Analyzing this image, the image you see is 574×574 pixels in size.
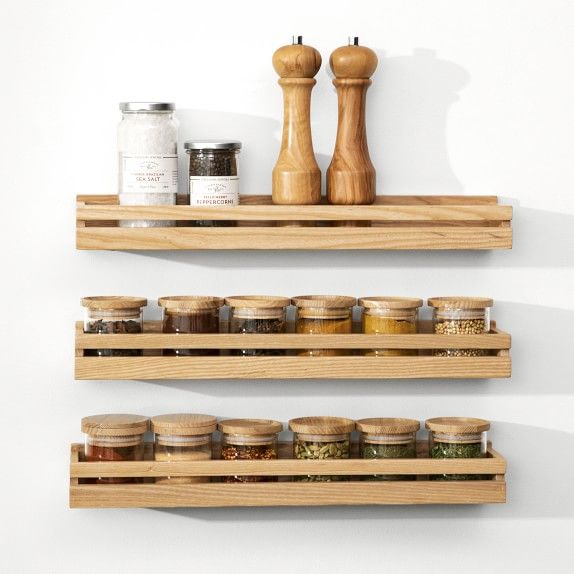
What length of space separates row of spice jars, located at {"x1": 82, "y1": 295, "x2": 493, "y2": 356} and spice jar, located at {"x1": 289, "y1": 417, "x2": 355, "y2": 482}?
0.37 feet

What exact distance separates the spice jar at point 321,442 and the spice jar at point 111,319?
0.28 m

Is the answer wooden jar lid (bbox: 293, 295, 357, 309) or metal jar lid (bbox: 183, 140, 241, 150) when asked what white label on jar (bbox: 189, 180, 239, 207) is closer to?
metal jar lid (bbox: 183, 140, 241, 150)

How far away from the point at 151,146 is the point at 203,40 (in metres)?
0.23

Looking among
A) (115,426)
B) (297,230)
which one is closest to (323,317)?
(297,230)

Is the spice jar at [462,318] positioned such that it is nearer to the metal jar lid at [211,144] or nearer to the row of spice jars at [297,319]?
the row of spice jars at [297,319]

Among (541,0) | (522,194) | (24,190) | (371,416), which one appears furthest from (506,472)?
(24,190)

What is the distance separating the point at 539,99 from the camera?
183cm

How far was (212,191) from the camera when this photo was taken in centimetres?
169

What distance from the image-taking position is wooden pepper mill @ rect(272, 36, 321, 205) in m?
1.71

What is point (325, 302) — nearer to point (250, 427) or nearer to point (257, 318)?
point (257, 318)

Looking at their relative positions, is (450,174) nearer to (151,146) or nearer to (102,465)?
(151,146)

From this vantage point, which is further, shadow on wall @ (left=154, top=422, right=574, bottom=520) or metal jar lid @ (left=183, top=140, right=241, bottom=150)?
shadow on wall @ (left=154, top=422, right=574, bottom=520)

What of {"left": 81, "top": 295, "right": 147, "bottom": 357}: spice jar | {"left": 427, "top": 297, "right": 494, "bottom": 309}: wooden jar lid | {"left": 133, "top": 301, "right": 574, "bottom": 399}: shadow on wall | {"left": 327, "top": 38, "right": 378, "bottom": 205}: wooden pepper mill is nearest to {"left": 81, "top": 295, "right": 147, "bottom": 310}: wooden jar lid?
{"left": 81, "top": 295, "right": 147, "bottom": 357}: spice jar

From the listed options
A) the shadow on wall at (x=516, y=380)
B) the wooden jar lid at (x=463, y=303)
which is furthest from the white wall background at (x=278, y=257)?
the wooden jar lid at (x=463, y=303)
